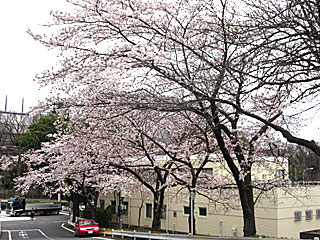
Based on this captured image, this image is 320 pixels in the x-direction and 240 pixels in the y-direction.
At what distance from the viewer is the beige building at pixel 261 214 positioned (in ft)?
67.7

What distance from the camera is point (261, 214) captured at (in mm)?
21172

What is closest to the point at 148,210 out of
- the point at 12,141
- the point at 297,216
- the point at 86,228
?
the point at 86,228

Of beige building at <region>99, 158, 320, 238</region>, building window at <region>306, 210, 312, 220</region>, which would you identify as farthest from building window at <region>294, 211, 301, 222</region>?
building window at <region>306, 210, 312, 220</region>

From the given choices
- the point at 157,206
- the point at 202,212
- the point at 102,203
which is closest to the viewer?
the point at 157,206

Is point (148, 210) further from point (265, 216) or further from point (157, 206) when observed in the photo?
point (157, 206)

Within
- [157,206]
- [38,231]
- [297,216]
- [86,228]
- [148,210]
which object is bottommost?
[38,231]

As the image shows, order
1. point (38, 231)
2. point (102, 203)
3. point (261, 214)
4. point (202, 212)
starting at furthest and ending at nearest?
1. point (102, 203)
2. point (38, 231)
3. point (202, 212)
4. point (261, 214)

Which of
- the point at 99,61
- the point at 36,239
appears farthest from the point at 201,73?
the point at 36,239

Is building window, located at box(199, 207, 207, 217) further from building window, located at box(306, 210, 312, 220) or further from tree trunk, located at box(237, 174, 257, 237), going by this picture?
tree trunk, located at box(237, 174, 257, 237)

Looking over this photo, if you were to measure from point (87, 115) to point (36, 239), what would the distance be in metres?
14.2

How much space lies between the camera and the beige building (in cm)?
2064

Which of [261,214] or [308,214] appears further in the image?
[308,214]

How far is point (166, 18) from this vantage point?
33.5 ft

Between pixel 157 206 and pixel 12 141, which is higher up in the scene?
pixel 12 141
